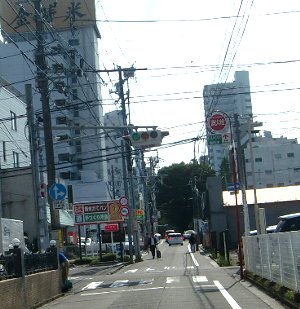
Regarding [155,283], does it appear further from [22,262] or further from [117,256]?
[117,256]

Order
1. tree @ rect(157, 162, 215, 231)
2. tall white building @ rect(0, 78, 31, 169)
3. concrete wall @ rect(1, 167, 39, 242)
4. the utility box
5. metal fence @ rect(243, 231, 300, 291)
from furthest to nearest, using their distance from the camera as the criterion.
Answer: tree @ rect(157, 162, 215, 231) → concrete wall @ rect(1, 167, 39, 242) → tall white building @ rect(0, 78, 31, 169) → the utility box → metal fence @ rect(243, 231, 300, 291)

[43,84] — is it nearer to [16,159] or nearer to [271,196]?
[16,159]

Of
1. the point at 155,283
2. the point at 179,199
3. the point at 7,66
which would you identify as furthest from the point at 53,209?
the point at 179,199

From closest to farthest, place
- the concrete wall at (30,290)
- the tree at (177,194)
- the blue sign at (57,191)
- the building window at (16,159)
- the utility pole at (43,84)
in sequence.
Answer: the concrete wall at (30,290) → the blue sign at (57,191) → the utility pole at (43,84) → the building window at (16,159) → the tree at (177,194)

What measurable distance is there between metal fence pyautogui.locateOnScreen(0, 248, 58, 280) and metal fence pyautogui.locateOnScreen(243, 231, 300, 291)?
6188 mm

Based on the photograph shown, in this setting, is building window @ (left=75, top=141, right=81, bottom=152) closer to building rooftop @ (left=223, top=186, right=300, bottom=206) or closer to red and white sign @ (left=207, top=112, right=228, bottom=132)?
building rooftop @ (left=223, top=186, right=300, bottom=206)

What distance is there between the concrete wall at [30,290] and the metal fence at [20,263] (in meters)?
0.18

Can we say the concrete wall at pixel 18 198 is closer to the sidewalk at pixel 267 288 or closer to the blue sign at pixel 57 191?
the blue sign at pixel 57 191

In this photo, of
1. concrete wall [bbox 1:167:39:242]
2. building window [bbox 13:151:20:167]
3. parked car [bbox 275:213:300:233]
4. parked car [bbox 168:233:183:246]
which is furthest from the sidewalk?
Answer: parked car [bbox 168:233:183:246]

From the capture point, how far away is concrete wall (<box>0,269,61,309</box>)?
13.1m

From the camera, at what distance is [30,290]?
50.5 ft

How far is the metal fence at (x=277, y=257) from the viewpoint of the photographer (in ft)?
40.3

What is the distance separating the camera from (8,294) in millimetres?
13164

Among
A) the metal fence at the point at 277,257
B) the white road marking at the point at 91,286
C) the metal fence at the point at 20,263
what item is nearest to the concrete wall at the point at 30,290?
the metal fence at the point at 20,263
